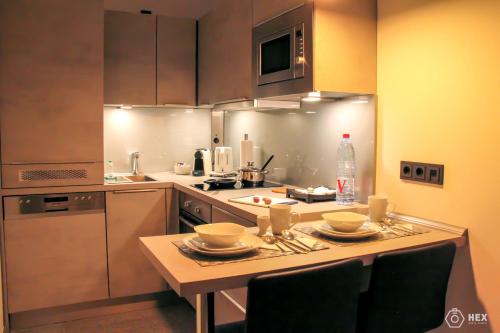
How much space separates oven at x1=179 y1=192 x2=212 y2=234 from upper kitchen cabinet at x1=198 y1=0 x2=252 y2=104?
71cm

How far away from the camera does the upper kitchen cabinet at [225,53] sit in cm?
271

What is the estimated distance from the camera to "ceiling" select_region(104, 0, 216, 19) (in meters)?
3.80

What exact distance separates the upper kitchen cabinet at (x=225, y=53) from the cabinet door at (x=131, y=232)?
86 cm

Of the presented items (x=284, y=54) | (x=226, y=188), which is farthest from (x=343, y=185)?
(x=226, y=188)

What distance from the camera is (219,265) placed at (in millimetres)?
1366

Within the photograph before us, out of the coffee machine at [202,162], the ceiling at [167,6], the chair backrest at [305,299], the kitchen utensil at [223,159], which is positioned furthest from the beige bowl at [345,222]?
the ceiling at [167,6]

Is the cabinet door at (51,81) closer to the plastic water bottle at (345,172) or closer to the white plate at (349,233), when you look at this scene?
the plastic water bottle at (345,172)

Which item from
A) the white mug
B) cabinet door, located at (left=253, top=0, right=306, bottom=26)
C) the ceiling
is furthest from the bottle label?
the ceiling

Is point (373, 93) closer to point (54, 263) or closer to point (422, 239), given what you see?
point (422, 239)

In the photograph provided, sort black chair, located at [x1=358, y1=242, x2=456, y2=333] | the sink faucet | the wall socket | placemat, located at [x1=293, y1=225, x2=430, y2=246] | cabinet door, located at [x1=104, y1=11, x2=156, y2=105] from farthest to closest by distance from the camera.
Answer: the sink faucet
cabinet door, located at [x1=104, y1=11, x2=156, y2=105]
the wall socket
placemat, located at [x1=293, y1=225, x2=430, y2=246]
black chair, located at [x1=358, y1=242, x2=456, y2=333]

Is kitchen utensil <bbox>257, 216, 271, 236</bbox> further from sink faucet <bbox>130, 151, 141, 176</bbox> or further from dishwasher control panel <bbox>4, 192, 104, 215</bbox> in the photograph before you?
sink faucet <bbox>130, 151, 141, 176</bbox>

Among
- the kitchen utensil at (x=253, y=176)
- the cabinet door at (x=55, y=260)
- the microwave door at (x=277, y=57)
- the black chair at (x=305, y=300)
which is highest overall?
the microwave door at (x=277, y=57)

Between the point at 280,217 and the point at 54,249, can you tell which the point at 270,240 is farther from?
the point at 54,249

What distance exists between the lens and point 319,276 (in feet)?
4.04
